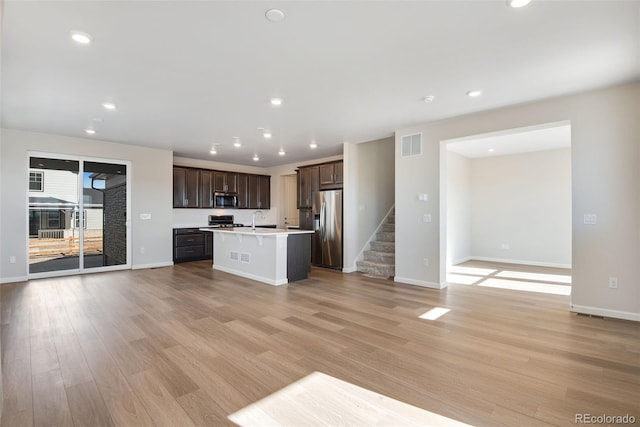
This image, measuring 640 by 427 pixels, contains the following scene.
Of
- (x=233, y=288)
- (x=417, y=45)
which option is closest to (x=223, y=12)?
(x=417, y=45)

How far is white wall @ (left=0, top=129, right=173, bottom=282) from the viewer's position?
202 inches

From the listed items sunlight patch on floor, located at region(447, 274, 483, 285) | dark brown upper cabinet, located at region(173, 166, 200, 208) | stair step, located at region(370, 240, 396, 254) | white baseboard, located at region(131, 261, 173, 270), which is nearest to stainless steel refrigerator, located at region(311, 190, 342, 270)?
stair step, located at region(370, 240, 396, 254)

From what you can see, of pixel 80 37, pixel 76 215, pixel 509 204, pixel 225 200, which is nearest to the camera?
pixel 80 37

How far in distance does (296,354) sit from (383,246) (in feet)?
14.0

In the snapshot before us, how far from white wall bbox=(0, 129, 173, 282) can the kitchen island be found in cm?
190

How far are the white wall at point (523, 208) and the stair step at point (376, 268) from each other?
11.3 ft

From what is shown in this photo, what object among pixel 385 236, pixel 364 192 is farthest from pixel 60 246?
pixel 385 236

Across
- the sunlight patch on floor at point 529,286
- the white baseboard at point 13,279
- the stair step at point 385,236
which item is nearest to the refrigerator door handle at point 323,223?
the stair step at point 385,236

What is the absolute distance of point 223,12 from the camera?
2135 millimetres

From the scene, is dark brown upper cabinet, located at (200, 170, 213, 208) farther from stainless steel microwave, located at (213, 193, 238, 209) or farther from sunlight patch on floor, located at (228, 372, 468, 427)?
sunlight patch on floor, located at (228, 372, 468, 427)

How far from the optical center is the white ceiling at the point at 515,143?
5.52 m

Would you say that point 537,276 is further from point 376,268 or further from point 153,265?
point 153,265

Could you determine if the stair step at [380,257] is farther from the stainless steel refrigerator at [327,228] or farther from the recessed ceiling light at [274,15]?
the recessed ceiling light at [274,15]

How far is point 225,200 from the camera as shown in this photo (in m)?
8.37
